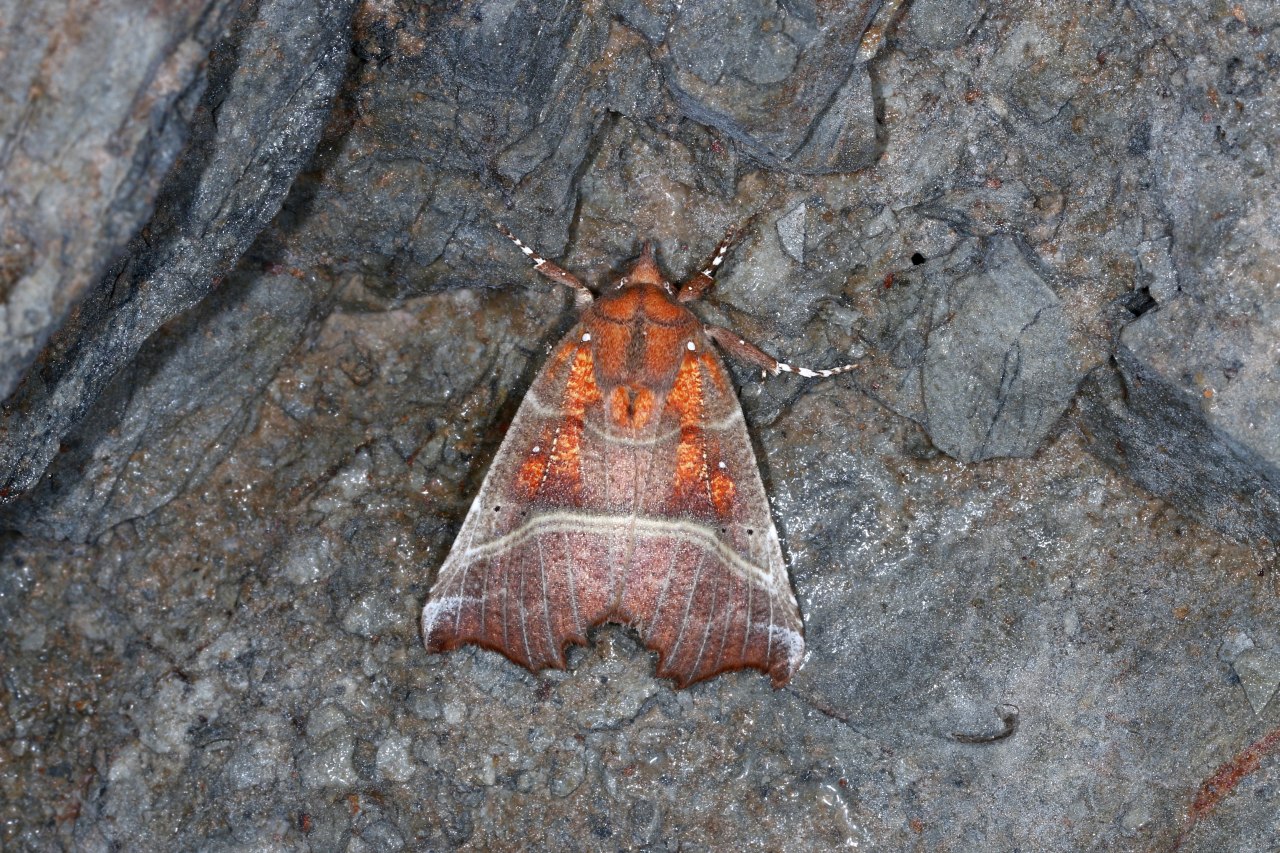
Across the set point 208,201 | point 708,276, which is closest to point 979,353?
point 708,276

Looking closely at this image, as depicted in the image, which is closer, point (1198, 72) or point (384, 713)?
point (1198, 72)

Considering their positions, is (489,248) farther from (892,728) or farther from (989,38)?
(892,728)

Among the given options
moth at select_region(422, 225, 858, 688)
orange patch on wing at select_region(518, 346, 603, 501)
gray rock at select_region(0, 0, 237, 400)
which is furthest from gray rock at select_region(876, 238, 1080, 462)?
gray rock at select_region(0, 0, 237, 400)

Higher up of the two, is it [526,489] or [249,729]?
[526,489]

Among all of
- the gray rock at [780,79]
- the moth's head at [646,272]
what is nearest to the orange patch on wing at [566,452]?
the moth's head at [646,272]

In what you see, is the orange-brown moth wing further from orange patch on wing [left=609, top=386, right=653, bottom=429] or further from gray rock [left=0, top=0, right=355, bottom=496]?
gray rock [left=0, top=0, right=355, bottom=496]

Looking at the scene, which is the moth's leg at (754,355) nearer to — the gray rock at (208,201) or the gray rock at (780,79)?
the gray rock at (780,79)

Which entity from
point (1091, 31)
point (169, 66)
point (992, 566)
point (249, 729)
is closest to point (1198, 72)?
point (1091, 31)
